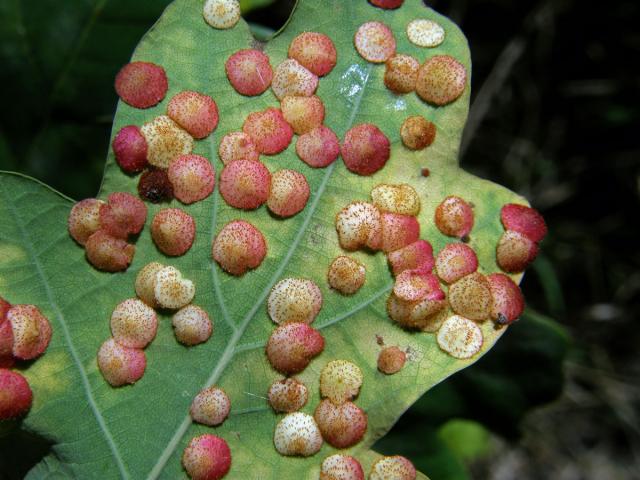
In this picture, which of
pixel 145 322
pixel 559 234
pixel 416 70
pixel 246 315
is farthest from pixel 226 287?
pixel 559 234

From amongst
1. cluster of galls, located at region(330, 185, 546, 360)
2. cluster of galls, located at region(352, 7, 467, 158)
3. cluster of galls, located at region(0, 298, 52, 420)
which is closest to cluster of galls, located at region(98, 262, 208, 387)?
cluster of galls, located at region(0, 298, 52, 420)

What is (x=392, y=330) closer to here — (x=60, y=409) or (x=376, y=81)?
(x=376, y=81)

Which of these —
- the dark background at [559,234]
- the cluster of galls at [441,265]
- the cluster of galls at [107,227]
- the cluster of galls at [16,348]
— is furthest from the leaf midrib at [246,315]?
the dark background at [559,234]

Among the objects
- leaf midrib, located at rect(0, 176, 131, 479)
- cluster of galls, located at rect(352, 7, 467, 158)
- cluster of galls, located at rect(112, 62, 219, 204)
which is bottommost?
leaf midrib, located at rect(0, 176, 131, 479)

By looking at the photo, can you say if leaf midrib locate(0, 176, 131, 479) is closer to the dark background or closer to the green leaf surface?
the green leaf surface

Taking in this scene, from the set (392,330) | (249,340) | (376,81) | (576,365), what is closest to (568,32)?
(576,365)

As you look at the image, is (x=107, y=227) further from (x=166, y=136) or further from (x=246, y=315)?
(x=246, y=315)
